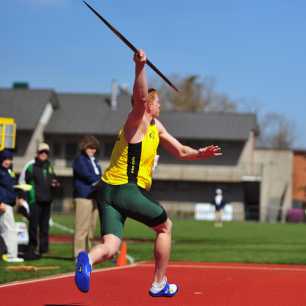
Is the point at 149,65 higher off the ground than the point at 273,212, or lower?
higher

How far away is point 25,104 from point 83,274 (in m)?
67.4

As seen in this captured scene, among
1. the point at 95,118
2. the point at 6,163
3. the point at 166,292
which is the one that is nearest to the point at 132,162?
the point at 166,292

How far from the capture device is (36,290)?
908 centimetres

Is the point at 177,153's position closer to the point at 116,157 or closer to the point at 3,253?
the point at 116,157

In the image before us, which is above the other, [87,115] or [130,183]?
[87,115]

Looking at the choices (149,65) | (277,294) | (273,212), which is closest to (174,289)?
(277,294)

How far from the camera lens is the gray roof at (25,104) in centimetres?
7212

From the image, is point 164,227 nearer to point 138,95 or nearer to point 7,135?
point 138,95

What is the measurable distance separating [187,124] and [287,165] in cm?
1064

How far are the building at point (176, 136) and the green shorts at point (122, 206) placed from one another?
204 ft

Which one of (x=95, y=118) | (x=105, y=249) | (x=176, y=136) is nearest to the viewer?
(x=105, y=249)

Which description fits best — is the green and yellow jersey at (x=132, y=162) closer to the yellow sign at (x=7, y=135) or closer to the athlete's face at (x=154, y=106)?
the athlete's face at (x=154, y=106)

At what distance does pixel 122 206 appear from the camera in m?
7.61

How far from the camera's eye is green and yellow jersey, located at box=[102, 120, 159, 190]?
764 cm
